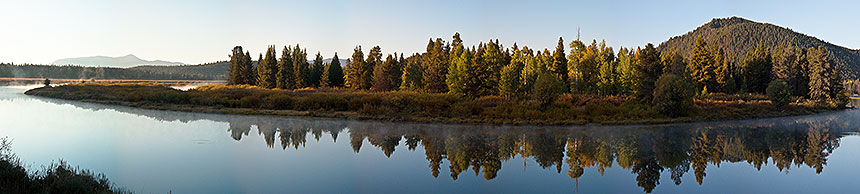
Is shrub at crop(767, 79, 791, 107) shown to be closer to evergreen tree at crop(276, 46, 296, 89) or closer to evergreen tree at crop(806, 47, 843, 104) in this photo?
evergreen tree at crop(806, 47, 843, 104)

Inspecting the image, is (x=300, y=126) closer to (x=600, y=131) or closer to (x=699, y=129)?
(x=600, y=131)

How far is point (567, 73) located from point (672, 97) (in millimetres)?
25124

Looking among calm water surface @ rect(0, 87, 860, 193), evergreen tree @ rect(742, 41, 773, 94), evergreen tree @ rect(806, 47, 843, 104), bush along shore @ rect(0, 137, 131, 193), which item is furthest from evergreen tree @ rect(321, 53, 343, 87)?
evergreen tree @ rect(806, 47, 843, 104)

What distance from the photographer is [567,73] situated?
5250 cm

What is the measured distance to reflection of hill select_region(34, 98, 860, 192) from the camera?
12.9m

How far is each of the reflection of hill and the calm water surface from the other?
0.07 metres

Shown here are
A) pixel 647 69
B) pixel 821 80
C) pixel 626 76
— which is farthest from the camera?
pixel 821 80

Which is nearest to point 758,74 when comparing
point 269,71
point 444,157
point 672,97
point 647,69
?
point 647,69

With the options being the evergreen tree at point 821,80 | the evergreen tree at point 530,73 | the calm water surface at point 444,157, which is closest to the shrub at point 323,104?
the calm water surface at point 444,157

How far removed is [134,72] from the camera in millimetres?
182125

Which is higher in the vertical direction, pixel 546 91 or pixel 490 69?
pixel 490 69

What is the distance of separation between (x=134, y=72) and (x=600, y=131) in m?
210

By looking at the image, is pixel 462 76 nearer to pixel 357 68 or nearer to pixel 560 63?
pixel 560 63

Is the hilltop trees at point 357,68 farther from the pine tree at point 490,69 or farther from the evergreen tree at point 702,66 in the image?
the evergreen tree at point 702,66
